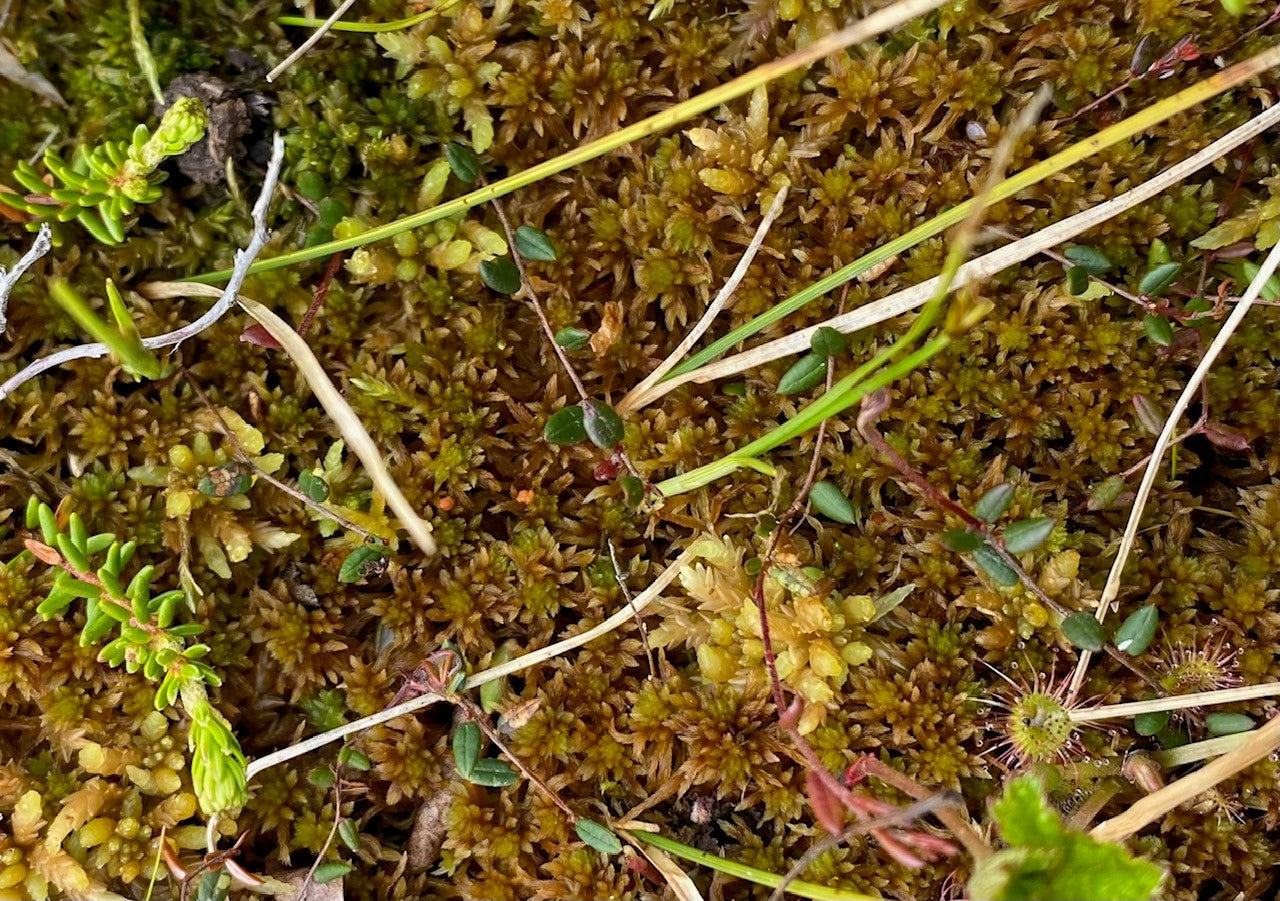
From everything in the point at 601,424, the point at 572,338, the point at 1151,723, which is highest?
the point at 572,338

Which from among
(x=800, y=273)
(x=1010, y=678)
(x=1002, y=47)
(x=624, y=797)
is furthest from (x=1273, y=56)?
(x=624, y=797)

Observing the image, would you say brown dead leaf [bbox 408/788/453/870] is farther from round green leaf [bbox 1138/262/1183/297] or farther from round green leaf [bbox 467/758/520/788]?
round green leaf [bbox 1138/262/1183/297]

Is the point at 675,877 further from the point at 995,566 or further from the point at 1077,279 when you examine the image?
the point at 1077,279

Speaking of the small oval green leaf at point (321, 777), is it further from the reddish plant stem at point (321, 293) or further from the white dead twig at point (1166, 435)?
the white dead twig at point (1166, 435)

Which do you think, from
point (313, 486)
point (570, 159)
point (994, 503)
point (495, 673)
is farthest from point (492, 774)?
point (570, 159)

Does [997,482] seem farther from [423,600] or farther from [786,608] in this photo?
[423,600]

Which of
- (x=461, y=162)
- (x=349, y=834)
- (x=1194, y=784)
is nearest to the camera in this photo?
(x=1194, y=784)
